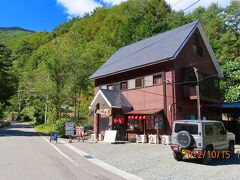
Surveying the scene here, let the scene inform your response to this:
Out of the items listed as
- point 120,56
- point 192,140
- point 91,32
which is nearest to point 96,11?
point 91,32

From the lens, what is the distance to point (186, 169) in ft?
39.1

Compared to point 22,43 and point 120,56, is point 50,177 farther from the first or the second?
point 22,43

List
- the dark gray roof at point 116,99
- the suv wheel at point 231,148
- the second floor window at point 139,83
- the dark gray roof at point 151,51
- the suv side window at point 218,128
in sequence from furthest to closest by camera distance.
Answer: the dark gray roof at point 116,99, the second floor window at point 139,83, the dark gray roof at point 151,51, the suv wheel at point 231,148, the suv side window at point 218,128

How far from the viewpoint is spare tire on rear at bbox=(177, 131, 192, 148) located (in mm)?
13289

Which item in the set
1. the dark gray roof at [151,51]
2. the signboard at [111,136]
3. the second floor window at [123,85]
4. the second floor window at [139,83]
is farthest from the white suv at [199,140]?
the second floor window at [123,85]

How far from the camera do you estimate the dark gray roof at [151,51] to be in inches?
950

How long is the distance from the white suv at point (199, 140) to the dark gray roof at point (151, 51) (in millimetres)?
9483

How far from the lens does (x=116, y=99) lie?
26703 mm

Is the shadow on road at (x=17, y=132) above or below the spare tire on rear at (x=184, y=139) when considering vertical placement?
below

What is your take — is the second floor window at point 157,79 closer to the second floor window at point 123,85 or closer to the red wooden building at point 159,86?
the red wooden building at point 159,86

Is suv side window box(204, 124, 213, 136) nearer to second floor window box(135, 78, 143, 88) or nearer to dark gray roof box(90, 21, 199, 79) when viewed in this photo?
dark gray roof box(90, 21, 199, 79)

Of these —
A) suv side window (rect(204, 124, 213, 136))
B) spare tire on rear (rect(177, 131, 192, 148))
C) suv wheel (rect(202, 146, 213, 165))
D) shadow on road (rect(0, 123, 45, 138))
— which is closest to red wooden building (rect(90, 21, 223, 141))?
suv side window (rect(204, 124, 213, 136))

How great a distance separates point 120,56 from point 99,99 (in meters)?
7.57
